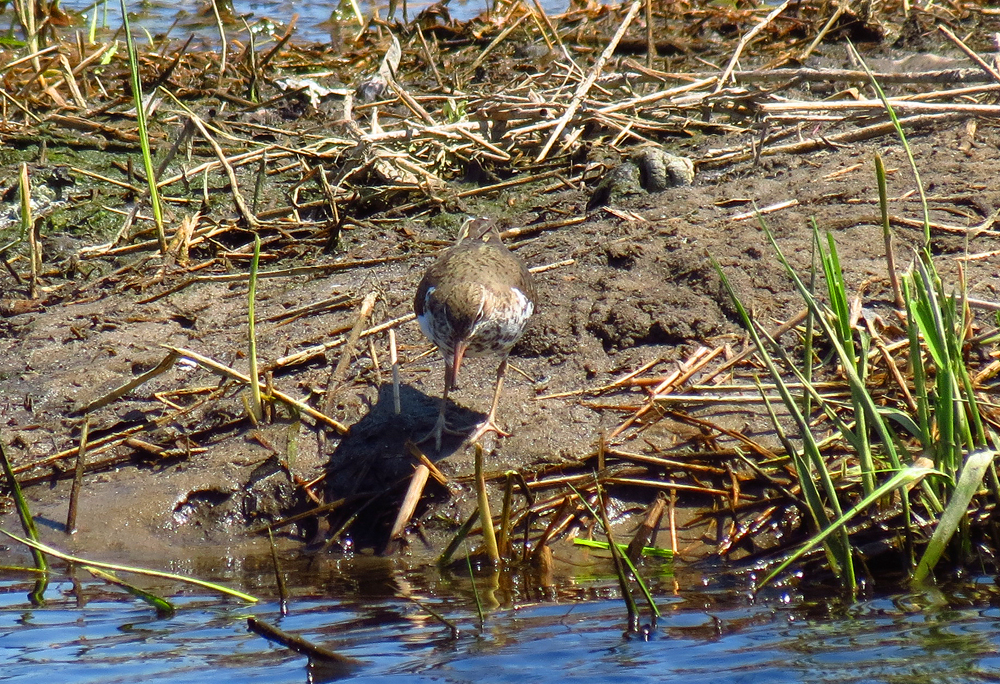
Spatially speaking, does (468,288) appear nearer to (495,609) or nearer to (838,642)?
(495,609)

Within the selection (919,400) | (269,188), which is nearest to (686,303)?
(919,400)

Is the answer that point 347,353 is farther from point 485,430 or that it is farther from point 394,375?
point 485,430

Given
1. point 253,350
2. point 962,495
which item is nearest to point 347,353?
point 253,350

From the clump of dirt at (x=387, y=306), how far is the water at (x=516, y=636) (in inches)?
32.1

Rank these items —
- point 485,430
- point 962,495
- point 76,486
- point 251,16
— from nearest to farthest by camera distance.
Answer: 1. point 962,495
2. point 76,486
3. point 485,430
4. point 251,16

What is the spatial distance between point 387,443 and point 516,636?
1.92m

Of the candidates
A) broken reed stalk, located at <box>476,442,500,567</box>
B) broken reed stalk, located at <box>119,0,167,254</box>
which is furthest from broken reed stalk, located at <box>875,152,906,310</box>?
broken reed stalk, located at <box>119,0,167,254</box>

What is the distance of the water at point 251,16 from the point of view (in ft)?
47.9

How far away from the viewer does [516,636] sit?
4184 millimetres

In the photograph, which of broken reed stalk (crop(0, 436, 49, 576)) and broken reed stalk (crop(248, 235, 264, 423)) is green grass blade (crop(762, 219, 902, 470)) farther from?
broken reed stalk (crop(0, 436, 49, 576))

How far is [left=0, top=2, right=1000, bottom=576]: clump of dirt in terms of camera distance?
575 cm

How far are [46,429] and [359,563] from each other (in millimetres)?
2177

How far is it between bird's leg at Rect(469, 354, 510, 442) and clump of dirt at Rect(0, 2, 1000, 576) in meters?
0.08

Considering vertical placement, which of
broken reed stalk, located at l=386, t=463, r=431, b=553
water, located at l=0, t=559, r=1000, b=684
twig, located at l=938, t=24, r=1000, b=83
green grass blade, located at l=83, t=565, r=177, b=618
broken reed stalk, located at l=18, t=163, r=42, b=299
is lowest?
water, located at l=0, t=559, r=1000, b=684
